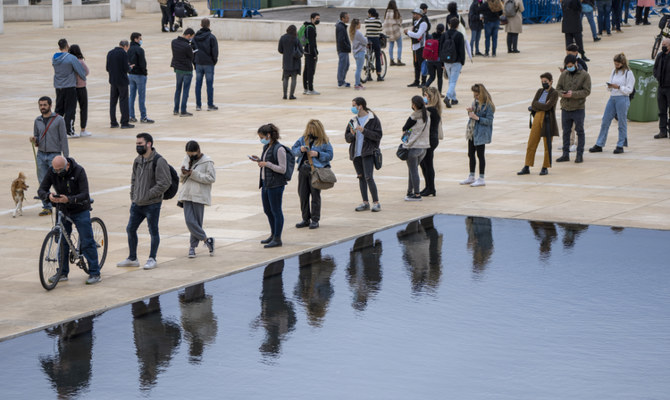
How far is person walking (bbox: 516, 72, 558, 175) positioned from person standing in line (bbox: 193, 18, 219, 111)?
372 inches

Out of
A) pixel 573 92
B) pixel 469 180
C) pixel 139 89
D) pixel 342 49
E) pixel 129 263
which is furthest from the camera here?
pixel 342 49

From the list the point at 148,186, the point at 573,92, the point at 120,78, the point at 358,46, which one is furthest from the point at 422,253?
the point at 358,46

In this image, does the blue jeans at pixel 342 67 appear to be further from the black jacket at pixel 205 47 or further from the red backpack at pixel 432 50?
the black jacket at pixel 205 47

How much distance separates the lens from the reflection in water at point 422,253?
12523 mm

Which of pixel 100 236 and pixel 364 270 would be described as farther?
pixel 100 236

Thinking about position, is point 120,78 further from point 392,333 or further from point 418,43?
point 392,333

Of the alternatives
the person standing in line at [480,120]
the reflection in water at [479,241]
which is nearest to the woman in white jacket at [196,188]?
the reflection in water at [479,241]

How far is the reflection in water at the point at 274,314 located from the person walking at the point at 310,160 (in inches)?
80.0

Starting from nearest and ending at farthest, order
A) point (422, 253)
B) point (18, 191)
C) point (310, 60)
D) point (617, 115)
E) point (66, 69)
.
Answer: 1. point (422, 253)
2. point (18, 191)
3. point (617, 115)
4. point (66, 69)
5. point (310, 60)

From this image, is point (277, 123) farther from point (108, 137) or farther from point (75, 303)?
point (75, 303)

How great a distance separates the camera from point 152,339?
10.5m

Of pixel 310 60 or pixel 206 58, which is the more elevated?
pixel 206 58

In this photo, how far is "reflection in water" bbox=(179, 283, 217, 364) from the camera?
1034 cm

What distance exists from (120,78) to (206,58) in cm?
273
